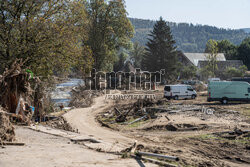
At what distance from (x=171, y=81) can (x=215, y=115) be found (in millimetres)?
39477

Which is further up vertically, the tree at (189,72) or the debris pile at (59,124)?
the tree at (189,72)

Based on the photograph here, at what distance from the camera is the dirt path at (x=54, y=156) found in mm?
8406

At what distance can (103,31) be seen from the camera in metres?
54.6

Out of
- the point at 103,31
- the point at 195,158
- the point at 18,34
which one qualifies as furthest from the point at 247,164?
the point at 103,31

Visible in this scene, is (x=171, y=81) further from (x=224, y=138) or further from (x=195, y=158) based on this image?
(x=195, y=158)

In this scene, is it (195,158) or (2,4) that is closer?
(195,158)

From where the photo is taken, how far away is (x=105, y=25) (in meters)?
54.4

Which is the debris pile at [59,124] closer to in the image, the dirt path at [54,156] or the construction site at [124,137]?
the construction site at [124,137]

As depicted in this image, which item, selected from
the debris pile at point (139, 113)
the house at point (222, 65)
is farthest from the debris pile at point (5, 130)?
the house at point (222, 65)

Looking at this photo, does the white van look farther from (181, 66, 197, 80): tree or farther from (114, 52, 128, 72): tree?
(114, 52, 128, 72): tree

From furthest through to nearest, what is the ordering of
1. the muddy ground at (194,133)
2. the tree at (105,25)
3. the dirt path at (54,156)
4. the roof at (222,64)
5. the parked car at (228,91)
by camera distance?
the roof at (222,64), the tree at (105,25), the parked car at (228,91), the muddy ground at (194,133), the dirt path at (54,156)

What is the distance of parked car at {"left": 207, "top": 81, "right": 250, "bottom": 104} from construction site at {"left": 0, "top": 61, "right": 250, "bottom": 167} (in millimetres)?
3938

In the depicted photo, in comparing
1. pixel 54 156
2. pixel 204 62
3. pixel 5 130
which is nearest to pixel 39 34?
pixel 5 130

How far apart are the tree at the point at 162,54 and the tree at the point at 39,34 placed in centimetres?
4384
